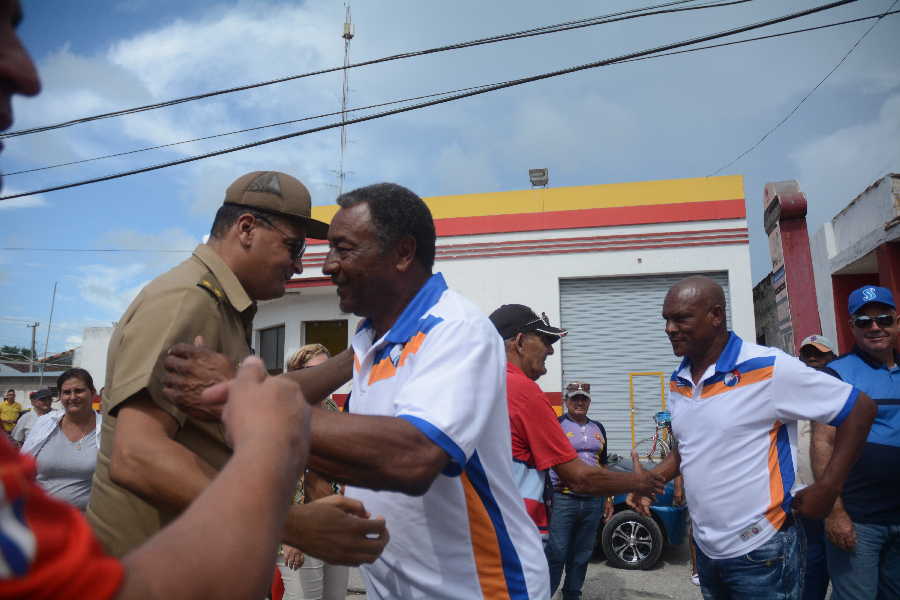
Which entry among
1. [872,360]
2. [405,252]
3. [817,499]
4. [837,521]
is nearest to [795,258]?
[872,360]

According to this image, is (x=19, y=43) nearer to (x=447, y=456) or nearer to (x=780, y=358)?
(x=447, y=456)

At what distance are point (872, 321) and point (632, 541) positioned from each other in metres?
4.37

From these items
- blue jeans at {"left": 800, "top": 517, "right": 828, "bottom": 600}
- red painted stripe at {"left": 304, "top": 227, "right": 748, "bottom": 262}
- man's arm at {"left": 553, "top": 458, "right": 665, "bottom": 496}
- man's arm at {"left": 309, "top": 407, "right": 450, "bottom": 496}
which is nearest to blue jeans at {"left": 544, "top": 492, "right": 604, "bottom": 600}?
blue jeans at {"left": 800, "top": 517, "right": 828, "bottom": 600}

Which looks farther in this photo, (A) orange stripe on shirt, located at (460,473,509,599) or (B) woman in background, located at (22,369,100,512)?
(B) woman in background, located at (22,369,100,512)

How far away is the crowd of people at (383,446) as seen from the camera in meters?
0.77

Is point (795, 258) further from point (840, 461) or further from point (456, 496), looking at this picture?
point (456, 496)

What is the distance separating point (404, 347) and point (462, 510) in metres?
0.50

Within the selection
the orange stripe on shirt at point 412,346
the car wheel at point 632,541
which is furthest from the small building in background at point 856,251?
the orange stripe on shirt at point 412,346

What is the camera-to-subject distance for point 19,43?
0.76 m

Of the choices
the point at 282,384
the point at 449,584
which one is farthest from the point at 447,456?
the point at 282,384

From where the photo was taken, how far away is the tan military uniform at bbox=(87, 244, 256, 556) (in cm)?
163

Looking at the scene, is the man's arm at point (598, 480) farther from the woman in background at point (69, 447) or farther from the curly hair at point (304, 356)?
the woman in background at point (69, 447)

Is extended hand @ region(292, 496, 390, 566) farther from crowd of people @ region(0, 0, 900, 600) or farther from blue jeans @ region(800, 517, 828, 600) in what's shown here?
blue jeans @ region(800, 517, 828, 600)

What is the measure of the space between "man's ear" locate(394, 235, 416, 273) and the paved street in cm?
556
